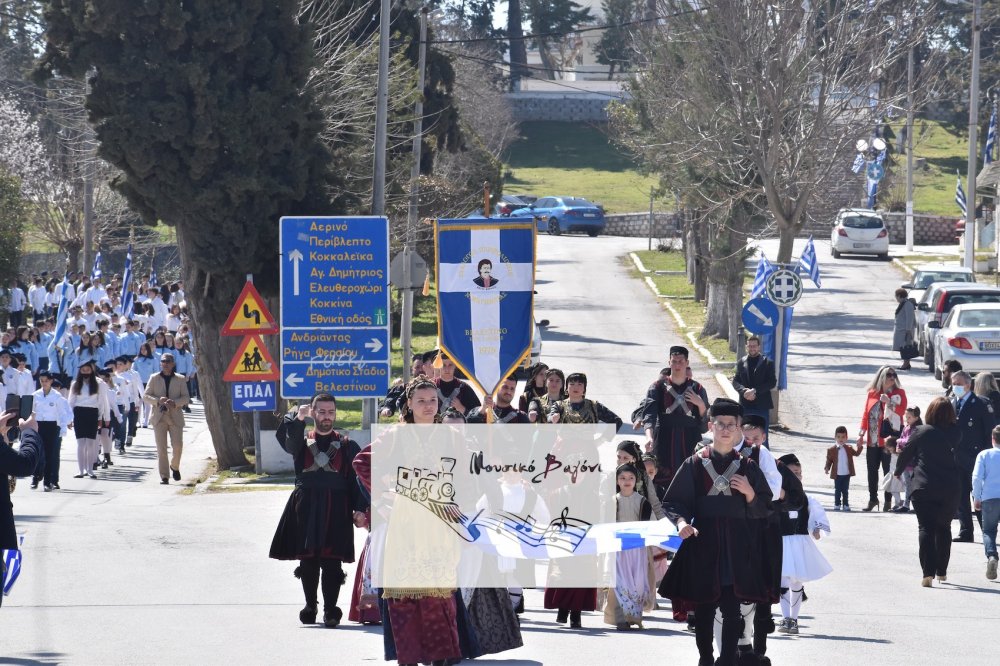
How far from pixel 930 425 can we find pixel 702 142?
14.6 metres

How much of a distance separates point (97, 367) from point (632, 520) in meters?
13.3

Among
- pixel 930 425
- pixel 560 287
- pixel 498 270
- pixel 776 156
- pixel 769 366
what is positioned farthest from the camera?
pixel 560 287

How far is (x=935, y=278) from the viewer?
3434 cm

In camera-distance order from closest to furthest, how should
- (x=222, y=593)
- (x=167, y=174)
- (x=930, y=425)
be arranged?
(x=222, y=593)
(x=930, y=425)
(x=167, y=174)

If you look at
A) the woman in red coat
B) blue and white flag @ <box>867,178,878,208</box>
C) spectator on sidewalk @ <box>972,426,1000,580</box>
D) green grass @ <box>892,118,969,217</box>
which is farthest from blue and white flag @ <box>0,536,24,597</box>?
green grass @ <box>892,118,969,217</box>

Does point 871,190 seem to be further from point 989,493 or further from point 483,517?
point 483,517

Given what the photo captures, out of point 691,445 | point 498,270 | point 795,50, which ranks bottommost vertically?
point 691,445

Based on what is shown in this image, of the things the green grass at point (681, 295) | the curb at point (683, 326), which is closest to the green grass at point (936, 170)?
the green grass at point (681, 295)

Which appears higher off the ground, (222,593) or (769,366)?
(769,366)

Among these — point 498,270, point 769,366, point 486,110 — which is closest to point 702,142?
point 769,366

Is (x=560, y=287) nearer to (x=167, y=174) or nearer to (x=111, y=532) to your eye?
(x=167, y=174)

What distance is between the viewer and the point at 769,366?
17.6 meters

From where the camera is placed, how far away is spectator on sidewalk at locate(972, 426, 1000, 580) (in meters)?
12.7

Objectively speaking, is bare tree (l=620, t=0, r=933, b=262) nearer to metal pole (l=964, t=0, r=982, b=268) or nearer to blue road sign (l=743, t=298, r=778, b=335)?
blue road sign (l=743, t=298, r=778, b=335)
